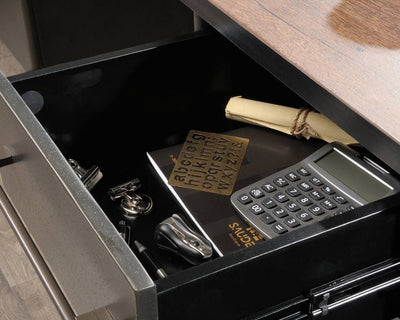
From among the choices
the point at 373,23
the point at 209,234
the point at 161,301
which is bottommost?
the point at 209,234

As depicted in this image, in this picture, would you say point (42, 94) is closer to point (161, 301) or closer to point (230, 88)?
point (230, 88)

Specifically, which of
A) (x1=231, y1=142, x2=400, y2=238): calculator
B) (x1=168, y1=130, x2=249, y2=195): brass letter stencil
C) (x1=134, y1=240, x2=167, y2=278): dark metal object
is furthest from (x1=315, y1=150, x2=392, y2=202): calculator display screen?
(x1=134, y1=240, x2=167, y2=278): dark metal object

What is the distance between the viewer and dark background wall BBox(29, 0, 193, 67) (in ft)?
5.05

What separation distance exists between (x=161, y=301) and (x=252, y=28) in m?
0.30

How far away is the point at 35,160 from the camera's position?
28.4 inches

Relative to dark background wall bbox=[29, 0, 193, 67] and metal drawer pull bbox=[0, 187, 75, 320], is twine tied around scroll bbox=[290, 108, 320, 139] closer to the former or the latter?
metal drawer pull bbox=[0, 187, 75, 320]

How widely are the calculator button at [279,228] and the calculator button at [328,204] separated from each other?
5 cm

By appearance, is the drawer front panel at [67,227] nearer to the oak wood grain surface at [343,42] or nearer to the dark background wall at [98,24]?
the oak wood grain surface at [343,42]

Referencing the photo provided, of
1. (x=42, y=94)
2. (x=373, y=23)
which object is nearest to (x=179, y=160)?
(x=42, y=94)

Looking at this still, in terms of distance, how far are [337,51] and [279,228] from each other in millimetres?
208

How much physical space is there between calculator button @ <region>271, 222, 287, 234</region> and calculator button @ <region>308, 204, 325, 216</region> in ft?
0.12

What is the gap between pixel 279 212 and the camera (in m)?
0.82

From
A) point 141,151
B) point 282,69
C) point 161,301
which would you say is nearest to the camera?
point 161,301

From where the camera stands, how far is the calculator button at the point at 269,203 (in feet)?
2.75
